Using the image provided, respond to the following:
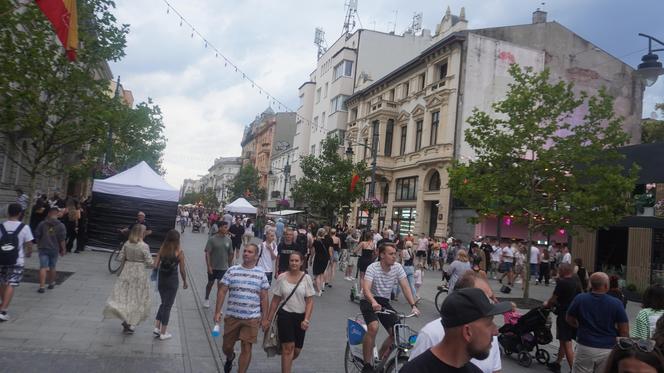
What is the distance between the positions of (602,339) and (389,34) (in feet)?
148

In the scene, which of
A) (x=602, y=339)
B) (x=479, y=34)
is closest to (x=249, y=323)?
(x=602, y=339)

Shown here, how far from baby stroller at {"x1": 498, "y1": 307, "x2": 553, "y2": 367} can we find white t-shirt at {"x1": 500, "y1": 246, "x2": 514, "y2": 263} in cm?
1264

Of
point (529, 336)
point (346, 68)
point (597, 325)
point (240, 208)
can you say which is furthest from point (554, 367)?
point (346, 68)

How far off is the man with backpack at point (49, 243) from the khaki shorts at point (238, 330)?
568cm

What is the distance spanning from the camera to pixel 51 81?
34.7 ft

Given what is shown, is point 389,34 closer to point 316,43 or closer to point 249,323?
point 316,43

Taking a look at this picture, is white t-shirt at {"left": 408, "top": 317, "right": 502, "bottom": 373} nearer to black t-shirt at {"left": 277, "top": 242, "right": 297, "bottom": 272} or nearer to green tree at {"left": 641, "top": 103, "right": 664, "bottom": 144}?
black t-shirt at {"left": 277, "top": 242, "right": 297, "bottom": 272}

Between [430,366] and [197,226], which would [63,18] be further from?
[197,226]

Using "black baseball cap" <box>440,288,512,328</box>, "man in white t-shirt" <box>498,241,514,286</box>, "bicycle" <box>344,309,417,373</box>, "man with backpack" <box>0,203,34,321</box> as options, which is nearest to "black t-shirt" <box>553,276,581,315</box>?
"bicycle" <box>344,309,417,373</box>

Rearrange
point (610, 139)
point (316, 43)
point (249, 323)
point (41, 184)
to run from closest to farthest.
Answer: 1. point (249, 323)
2. point (610, 139)
3. point (41, 184)
4. point (316, 43)

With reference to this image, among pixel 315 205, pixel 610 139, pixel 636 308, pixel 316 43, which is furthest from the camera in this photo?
pixel 316 43

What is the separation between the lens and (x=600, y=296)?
615 centimetres

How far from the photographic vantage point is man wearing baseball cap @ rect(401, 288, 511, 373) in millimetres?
2277

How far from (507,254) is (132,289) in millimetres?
16446
